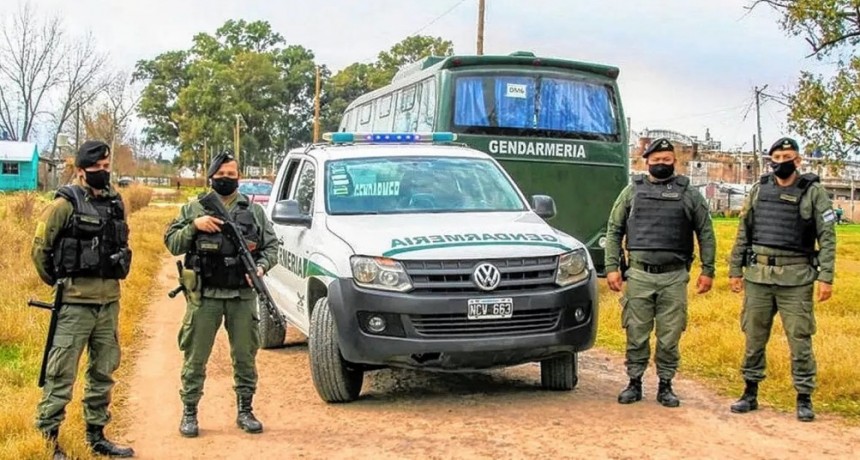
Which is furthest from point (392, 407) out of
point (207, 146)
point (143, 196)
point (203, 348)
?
point (207, 146)

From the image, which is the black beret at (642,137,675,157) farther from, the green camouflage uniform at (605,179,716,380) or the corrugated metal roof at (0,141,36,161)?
the corrugated metal roof at (0,141,36,161)

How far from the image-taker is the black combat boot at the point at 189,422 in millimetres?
5789

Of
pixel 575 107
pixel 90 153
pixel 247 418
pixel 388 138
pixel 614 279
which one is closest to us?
pixel 90 153

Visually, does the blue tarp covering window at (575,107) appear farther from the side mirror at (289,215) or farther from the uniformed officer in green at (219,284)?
the uniformed officer in green at (219,284)

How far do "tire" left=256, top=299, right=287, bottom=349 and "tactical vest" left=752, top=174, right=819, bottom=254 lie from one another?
173 inches

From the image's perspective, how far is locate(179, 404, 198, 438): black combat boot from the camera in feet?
19.0

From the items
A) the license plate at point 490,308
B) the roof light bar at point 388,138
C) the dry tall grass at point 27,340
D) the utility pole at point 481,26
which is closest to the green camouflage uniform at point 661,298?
the license plate at point 490,308

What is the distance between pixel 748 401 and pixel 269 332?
434cm

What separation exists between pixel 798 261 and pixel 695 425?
1.29 metres

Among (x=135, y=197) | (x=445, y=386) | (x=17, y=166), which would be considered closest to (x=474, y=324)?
(x=445, y=386)

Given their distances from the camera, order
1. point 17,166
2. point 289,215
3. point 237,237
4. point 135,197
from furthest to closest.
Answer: point 17,166 < point 135,197 < point 289,215 < point 237,237

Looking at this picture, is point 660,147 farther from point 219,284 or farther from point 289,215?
point 219,284

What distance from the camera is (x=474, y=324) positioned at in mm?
6090

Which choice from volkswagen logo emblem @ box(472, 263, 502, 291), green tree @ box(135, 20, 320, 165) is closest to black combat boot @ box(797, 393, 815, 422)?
volkswagen logo emblem @ box(472, 263, 502, 291)
